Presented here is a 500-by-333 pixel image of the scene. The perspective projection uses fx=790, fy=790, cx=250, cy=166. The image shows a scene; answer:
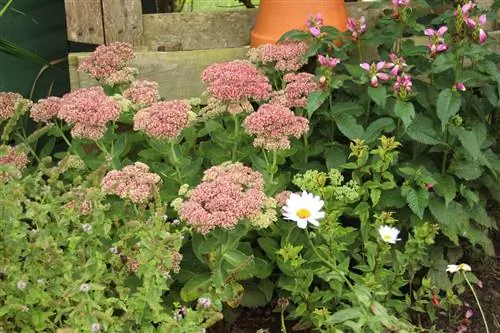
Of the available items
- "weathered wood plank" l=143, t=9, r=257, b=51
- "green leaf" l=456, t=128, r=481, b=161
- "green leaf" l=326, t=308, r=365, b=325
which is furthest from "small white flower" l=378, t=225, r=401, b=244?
"weathered wood plank" l=143, t=9, r=257, b=51

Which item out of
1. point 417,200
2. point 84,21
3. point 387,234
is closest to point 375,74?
point 417,200

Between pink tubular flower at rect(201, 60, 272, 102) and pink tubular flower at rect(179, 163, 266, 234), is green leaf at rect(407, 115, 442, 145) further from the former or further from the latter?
pink tubular flower at rect(179, 163, 266, 234)

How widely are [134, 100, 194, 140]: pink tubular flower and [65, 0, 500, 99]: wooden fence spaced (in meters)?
0.83

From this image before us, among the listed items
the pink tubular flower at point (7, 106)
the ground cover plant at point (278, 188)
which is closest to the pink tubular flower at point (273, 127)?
the ground cover plant at point (278, 188)

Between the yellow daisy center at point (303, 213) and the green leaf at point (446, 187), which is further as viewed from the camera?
the green leaf at point (446, 187)

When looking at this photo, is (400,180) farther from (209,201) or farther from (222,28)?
(222,28)

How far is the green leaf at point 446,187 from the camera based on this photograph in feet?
8.57

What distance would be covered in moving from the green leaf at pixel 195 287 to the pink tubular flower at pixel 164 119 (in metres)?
0.44

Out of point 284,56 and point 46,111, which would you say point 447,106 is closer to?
point 284,56

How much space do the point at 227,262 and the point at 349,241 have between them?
0.45 m

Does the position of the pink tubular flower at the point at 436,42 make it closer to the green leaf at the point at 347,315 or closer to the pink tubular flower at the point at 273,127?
the pink tubular flower at the point at 273,127

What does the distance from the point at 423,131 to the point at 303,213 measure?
2.14ft

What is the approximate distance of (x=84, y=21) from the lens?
336 cm

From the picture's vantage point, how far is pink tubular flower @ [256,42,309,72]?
9.27 feet
